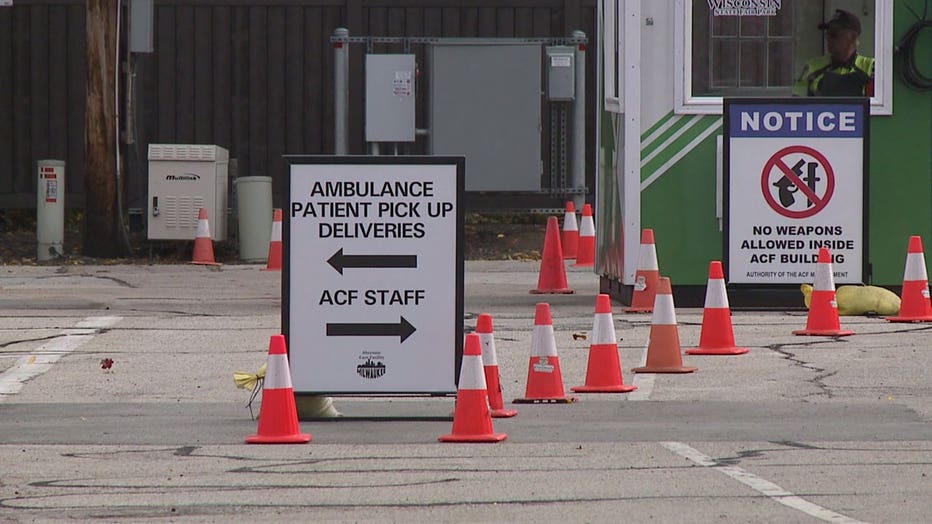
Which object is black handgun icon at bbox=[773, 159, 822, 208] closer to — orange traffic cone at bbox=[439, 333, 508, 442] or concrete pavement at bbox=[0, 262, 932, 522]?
concrete pavement at bbox=[0, 262, 932, 522]

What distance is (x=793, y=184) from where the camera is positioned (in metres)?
14.2

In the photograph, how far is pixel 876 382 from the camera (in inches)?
415

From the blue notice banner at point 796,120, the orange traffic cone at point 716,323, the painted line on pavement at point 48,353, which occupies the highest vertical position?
the blue notice banner at point 796,120

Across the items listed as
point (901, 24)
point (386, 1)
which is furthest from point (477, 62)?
point (901, 24)

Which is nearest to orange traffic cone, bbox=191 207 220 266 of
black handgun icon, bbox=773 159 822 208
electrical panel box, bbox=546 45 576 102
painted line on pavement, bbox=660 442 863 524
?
electrical panel box, bbox=546 45 576 102

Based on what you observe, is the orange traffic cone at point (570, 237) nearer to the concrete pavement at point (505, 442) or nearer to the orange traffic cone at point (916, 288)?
the concrete pavement at point (505, 442)

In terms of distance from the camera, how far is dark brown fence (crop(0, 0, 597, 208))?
76.2ft

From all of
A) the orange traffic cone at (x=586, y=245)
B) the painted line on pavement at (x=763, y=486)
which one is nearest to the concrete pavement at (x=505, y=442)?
the painted line on pavement at (x=763, y=486)

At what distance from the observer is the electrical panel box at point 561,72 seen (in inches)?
882

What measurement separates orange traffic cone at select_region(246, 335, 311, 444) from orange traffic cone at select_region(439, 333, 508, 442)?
739mm

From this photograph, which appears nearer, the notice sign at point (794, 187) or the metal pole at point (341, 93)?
the notice sign at point (794, 187)

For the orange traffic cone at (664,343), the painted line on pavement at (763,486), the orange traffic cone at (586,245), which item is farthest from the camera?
the orange traffic cone at (586,245)

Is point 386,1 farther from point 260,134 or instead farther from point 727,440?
point 727,440

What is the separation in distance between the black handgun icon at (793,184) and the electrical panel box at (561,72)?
8.41 m
